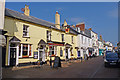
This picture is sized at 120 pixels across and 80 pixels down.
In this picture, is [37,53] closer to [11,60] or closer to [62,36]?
[11,60]

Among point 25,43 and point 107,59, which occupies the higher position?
point 25,43

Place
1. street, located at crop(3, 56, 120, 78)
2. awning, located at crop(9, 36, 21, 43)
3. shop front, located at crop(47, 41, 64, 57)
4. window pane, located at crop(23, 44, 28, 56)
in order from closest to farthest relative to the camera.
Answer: street, located at crop(3, 56, 120, 78) → awning, located at crop(9, 36, 21, 43) → window pane, located at crop(23, 44, 28, 56) → shop front, located at crop(47, 41, 64, 57)

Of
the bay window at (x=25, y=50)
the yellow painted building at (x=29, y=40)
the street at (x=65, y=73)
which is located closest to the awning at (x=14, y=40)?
the yellow painted building at (x=29, y=40)

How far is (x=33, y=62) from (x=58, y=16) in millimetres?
10460

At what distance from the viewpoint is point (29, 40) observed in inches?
647

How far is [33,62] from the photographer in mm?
16469

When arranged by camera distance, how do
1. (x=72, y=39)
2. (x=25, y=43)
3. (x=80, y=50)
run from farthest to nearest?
(x=80, y=50)
(x=72, y=39)
(x=25, y=43)

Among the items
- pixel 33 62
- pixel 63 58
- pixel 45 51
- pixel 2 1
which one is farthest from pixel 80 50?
pixel 2 1

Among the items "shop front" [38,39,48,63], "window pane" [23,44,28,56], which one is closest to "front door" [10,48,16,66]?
"window pane" [23,44,28,56]

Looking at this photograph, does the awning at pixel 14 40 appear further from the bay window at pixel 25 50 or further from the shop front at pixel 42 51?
the shop front at pixel 42 51

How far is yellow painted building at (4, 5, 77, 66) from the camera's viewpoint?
1411cm

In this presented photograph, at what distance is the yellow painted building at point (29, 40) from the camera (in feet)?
46.3

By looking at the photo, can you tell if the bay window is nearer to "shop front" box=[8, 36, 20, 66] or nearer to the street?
"shop front" box=[8, 36, 20, 66]

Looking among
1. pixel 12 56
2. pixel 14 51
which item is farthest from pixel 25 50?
pixel 12 56
